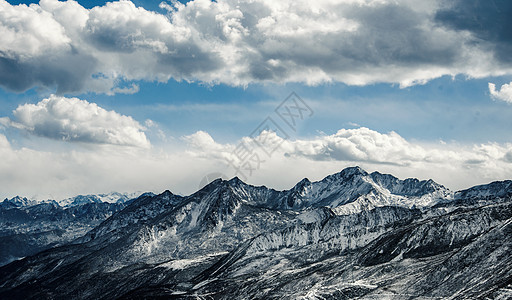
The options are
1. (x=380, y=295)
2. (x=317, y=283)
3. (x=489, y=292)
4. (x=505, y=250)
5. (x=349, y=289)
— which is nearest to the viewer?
(x=489, y=292)

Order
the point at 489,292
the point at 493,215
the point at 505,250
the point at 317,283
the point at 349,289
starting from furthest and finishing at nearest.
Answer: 1. the point at 493,215
2. the point at 317,283
3. the point at 349,289
4. the point at 505,250
5. the point at 489,292

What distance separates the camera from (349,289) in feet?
477

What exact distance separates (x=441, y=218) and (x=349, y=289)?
77.8m

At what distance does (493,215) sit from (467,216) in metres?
10.9

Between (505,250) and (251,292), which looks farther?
(251,292)

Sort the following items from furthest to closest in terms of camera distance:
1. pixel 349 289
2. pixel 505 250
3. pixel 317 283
A: pixel 317 283 → pixel 349 289 → pixel 505 250

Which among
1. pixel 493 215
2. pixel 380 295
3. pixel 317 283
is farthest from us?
pixel 493 215

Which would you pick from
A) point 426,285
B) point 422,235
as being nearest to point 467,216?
point 422,235

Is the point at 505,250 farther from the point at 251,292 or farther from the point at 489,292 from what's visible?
the point at 251,292

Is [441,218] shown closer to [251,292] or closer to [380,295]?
[380,295]

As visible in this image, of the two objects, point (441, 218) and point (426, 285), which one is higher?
point (441, 218)

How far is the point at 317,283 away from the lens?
173m

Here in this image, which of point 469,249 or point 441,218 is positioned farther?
point 441,218

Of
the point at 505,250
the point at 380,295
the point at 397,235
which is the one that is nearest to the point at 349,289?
the point at 380,295
